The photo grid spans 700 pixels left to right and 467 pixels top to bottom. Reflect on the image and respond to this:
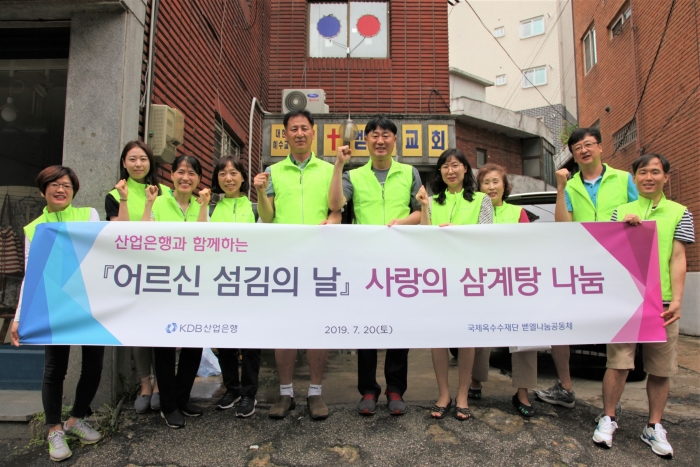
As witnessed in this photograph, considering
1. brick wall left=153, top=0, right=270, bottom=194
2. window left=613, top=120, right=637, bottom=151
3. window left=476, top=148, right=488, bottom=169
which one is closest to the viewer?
brick wall left=153, top=0, right=270, bottom=194

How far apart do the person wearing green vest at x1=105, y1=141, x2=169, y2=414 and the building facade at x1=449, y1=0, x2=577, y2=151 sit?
1068 inches

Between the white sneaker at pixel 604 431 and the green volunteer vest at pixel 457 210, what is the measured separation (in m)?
1.46

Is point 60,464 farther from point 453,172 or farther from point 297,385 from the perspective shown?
point 453,172

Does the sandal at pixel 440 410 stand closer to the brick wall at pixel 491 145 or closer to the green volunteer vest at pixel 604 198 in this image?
the green volunteer vest at pixel 604 198

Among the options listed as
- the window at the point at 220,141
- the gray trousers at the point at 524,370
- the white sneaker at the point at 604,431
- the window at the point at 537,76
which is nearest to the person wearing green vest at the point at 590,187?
the gray trousers at the point at 524,370

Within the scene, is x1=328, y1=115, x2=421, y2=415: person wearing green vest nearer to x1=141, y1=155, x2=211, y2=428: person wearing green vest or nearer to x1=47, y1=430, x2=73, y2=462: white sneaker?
x1=141, y1=155, x2=211, y2=428: person wearing green vest

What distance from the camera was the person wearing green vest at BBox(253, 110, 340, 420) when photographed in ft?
10.4

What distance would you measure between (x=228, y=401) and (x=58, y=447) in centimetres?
106

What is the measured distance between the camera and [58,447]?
274 centimetres

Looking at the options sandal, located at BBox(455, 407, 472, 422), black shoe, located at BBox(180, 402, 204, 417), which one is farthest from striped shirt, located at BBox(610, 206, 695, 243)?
black shoe, located at BBox(180, 402, 204, 417)

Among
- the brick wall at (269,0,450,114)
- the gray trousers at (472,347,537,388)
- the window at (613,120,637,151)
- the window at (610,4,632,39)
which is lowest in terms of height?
the gray trousers at (472,347,537,388)

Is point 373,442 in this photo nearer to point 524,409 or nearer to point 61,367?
point 524,409

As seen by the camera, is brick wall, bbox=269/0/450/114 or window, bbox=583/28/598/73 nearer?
brick wall, bbox=269/0/450/114

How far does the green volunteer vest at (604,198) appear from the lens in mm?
3163
